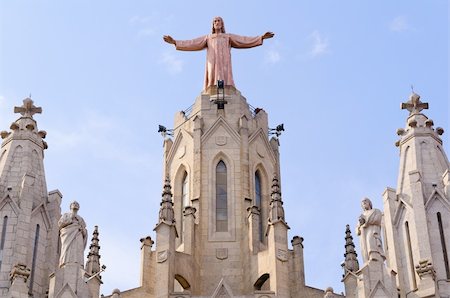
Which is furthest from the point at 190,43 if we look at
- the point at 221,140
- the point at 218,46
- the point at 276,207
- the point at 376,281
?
the point at 376,281

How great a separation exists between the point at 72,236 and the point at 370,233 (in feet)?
29.5

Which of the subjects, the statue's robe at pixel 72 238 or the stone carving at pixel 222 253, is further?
the stone carving at pixel 222 253

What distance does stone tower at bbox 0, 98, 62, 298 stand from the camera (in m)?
32.0

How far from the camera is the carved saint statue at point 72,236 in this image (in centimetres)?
3178

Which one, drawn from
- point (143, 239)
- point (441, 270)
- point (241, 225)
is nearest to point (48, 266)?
point (143, 239)

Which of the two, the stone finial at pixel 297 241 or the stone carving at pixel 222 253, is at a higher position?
the stone finial at pixel 297 241

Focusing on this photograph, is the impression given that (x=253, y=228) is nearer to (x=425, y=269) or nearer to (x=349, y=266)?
(x=349, y=266)

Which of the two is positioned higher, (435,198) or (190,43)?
(190,43)

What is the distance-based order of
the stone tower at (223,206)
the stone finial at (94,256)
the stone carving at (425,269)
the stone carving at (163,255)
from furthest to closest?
the stone tower at (223,206), the stone finial at (94,256), the stone carving at (163,255), the stone carving at (425,269)

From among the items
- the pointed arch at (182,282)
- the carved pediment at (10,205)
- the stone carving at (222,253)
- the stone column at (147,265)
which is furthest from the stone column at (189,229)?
the carved pediment at (10,205)

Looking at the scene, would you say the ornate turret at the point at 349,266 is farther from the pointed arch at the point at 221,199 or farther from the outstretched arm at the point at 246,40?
the outstretched arm at the point at 246,40

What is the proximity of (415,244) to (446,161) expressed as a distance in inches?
146

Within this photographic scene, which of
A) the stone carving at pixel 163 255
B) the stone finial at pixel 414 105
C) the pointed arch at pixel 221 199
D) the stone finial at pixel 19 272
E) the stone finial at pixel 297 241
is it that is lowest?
the stone finial at pixel 19 272

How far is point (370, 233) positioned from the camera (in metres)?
31.7
